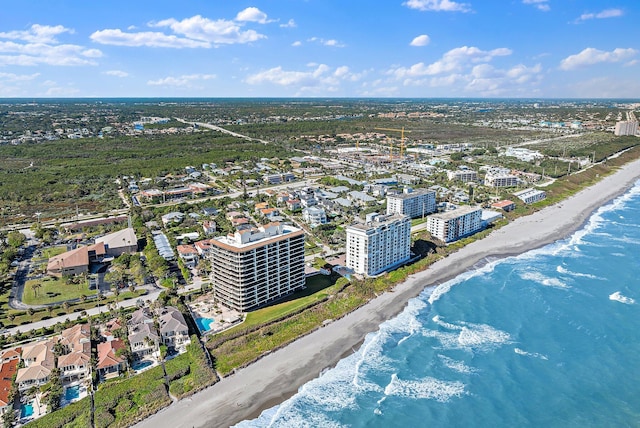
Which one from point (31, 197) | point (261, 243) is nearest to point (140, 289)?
point (261, 243)

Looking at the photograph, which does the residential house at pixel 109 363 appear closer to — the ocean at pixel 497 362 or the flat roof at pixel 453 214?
the ocean at pixel 497 362

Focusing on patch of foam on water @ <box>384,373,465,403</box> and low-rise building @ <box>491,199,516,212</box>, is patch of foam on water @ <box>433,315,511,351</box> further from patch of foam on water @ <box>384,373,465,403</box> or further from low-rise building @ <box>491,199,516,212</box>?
low-rise building @ <box>491,199,516,212</box>

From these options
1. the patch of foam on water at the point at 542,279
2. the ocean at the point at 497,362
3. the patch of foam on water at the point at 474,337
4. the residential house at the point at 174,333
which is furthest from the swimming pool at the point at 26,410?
the patch of foam on water at the point at 542,279

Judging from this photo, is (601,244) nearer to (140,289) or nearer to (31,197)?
(140,289)

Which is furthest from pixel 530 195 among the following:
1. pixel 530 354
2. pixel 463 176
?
pixel 530 354

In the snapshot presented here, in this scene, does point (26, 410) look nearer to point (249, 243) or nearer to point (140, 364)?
point (140, 364)

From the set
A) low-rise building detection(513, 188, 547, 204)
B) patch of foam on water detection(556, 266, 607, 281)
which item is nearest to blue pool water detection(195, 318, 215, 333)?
patch of foam on water detection(556, 266, 607, 281)

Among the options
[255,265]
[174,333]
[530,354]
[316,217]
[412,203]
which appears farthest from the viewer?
[412,203]
